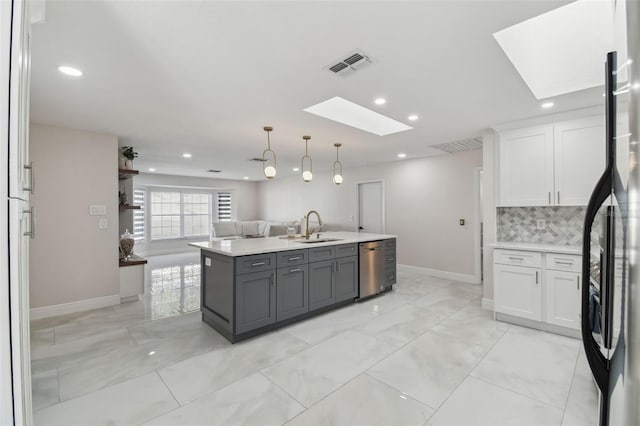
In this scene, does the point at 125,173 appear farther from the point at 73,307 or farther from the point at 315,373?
the point at 315,373

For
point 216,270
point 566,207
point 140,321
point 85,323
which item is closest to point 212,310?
point 216,270

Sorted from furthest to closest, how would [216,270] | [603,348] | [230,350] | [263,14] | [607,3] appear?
[216,270], [230,350], [607,3], [263,14], [603,348]

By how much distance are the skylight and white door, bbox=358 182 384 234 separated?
3965 mm

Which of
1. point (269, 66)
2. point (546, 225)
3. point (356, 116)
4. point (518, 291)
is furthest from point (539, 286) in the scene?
point (269, 66)

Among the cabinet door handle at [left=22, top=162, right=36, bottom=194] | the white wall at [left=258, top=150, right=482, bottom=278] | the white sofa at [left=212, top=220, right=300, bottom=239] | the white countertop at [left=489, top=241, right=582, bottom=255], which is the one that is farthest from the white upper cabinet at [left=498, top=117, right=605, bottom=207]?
the white sofa at [left=212, top=220, right=300, bottom=239]

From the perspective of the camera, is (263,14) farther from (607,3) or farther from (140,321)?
(140,321)

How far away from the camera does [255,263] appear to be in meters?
2.92

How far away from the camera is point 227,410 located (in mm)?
1869

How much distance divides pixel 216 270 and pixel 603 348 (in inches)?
117

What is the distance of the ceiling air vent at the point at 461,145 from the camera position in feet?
14.8

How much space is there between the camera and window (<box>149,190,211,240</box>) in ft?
28.7

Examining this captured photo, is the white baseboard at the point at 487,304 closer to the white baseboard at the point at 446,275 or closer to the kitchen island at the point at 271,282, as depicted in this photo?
the white baseboard at the point at 446,275

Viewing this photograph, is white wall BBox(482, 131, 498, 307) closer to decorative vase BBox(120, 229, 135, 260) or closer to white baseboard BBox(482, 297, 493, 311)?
white baseboard BBox(482, 297, 493, 311)

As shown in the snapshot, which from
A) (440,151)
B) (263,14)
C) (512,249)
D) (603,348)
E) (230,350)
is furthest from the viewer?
(440,151)
